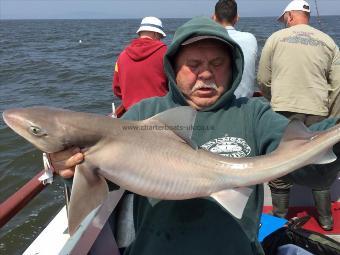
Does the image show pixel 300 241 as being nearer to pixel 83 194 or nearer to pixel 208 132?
pixel 208 132

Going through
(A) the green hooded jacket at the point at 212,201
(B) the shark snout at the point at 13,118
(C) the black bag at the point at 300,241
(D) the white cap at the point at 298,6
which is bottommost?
(C) the black bag at the point at 300,241

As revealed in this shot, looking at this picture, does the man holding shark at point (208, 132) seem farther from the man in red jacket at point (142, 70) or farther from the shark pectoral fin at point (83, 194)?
the man in red jacket at point (142, 70)

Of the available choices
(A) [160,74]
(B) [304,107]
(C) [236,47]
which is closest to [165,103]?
(C) [236,47]

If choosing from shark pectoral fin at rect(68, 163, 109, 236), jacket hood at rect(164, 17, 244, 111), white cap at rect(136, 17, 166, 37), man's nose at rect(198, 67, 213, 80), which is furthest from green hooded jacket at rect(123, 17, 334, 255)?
white cap at rect(136, 17, 166, 37)

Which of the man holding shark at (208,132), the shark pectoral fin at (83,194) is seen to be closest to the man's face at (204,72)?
the man holding shark at (208,132)

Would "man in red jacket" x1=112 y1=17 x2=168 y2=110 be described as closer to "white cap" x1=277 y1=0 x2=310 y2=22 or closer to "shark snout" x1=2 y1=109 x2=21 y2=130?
"white cap" x1=277 y1=0 x2=310 y2=22

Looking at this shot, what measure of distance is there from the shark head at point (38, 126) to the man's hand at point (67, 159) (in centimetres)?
3

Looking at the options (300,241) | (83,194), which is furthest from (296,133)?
(300,241)

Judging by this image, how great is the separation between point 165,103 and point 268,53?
2675mm

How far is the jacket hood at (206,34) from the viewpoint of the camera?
241cm

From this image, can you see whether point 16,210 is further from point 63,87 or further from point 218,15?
point 63,87

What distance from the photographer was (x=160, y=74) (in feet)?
17.8

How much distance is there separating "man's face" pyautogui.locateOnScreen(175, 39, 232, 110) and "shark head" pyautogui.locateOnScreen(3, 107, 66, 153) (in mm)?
850

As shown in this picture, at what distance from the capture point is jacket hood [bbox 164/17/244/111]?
241cm
